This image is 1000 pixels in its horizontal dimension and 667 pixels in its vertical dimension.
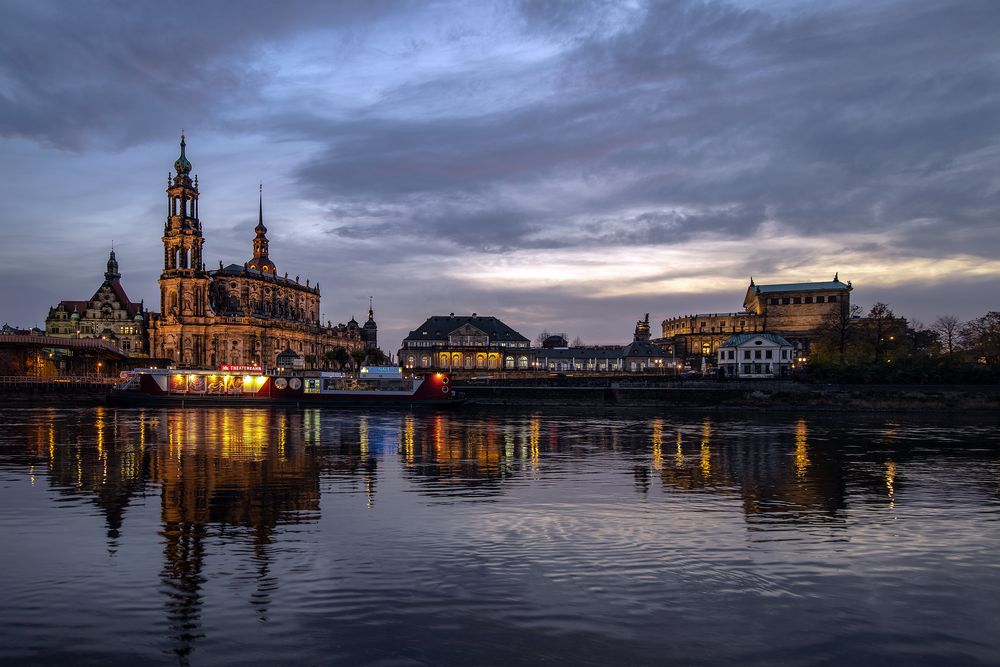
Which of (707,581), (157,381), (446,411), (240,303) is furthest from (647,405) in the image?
(240,303)

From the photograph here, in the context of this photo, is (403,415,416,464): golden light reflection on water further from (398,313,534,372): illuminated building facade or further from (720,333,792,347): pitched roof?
(398,313,534,372): illuminated building facade

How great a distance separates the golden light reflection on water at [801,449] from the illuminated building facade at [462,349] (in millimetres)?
110987

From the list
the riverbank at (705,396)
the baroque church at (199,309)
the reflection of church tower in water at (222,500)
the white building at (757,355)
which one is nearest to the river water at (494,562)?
the reflection of church tower in water at (222,500)

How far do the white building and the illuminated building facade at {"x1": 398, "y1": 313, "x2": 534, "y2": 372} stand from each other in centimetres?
4745

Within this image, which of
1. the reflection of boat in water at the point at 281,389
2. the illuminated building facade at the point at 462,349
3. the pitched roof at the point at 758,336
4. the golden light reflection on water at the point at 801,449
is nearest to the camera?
the golden light reflection on water at the point at 801,449

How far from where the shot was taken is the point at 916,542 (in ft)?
61.3

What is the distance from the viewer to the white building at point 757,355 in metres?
139

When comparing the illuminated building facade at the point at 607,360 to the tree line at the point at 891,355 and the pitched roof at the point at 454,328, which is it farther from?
the tree line at the point at 891,355

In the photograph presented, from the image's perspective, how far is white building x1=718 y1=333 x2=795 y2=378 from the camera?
13888 centimetres

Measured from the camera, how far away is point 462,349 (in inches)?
6841

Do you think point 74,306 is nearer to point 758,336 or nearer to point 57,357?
point 57,357

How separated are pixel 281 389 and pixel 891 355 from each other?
80732mm

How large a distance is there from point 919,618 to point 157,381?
97.6 meters

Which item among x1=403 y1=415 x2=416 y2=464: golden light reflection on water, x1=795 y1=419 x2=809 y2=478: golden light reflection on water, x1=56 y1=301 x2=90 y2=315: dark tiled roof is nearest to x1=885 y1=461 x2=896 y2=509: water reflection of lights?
x1=795 y1=419 x2=809 y2=478: golden light reflection on water
